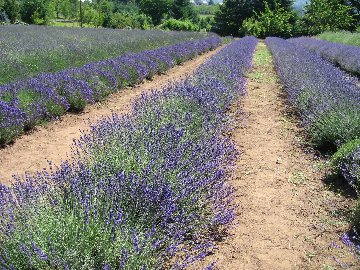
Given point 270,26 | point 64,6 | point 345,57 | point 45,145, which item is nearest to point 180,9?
point 64,6

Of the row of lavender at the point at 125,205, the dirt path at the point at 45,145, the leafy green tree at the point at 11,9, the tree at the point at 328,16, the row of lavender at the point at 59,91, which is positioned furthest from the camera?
the leafy green tree at the point at 11,9

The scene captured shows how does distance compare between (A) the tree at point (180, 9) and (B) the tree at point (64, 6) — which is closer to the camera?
(B) the tree at point (64, 6)

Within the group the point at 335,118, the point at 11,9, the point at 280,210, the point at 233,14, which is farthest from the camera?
the point at 233,14

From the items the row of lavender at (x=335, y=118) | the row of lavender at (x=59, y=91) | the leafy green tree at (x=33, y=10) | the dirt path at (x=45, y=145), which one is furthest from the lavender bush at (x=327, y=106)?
the leafy green tree at (x=33, y=10)

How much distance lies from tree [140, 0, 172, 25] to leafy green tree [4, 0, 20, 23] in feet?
91.2

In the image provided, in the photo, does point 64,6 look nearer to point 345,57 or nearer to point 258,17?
point 258,17

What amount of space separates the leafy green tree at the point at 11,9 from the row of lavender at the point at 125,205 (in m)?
35.4

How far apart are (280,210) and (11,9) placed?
3745cm

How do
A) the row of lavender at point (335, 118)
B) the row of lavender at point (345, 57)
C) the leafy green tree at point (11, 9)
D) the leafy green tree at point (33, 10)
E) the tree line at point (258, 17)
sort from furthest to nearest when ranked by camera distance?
the leafy green tree at point (33, 10), the leafy green tree at point (11, 9), the tree line at point (258, 17), the row of lavender at point (345, 57), the row of lavender at point (335, 118)

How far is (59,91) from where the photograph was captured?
6.84 meters

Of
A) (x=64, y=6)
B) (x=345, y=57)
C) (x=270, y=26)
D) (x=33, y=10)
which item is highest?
(x=64, y=6)

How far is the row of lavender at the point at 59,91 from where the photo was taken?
17.2 ft

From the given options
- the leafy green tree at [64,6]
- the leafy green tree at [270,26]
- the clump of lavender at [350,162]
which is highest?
the leafy green tree at [64,6]

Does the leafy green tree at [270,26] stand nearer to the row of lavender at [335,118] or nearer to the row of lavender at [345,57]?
the row of lavender at [345,57]
